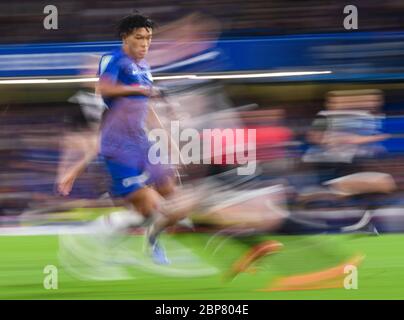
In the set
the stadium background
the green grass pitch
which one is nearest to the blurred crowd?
the stadium background

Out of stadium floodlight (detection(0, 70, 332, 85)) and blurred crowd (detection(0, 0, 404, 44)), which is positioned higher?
blurred crowd (detection(0, 0, 404, 44))

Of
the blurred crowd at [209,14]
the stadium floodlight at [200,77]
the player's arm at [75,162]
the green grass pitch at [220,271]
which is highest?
the blurred crowd at [209,14]

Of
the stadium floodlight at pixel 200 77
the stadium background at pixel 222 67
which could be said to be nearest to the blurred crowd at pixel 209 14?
the stadium background at pixel 222 67

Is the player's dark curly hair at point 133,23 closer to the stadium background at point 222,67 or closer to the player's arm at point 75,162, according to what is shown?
the stadium background at point 222,67

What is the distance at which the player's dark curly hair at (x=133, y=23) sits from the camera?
3482mm

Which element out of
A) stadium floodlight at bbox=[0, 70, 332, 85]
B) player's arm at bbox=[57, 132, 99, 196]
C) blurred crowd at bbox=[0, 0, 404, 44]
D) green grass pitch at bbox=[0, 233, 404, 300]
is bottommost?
green grass pitch at bbox=[0, 233, 404, 300]

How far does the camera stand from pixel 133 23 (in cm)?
349

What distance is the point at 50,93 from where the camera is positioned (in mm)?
3482

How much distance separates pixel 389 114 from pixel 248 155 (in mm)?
608

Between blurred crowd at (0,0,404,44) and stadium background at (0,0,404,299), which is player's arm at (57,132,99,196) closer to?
stadium background at (0,0,404,299)

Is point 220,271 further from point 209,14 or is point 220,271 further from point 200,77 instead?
point 209,14

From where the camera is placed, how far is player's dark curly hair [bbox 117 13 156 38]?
3.48 metres

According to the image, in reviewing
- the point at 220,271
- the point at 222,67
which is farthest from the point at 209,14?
the point at 220,271
